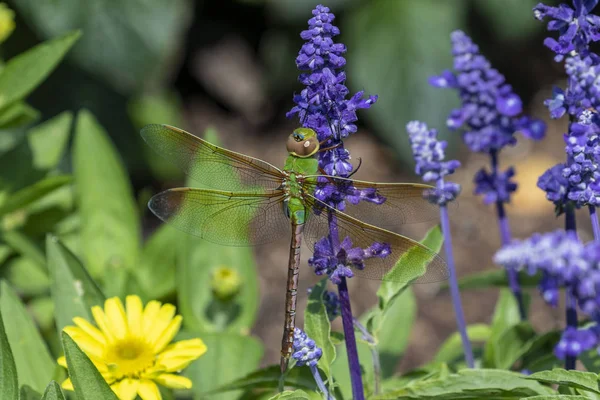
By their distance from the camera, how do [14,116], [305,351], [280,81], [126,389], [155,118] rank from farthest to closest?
[280,81], [155,118], [14,116], [126,389], [305,351]

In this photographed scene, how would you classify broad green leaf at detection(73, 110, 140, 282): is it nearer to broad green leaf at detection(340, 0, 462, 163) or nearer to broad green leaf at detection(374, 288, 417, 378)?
broad green leaf at detection(374, 288, 417, 378)

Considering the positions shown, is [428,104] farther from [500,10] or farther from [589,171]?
[589,171]

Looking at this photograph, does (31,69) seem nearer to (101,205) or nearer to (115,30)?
(101,205)

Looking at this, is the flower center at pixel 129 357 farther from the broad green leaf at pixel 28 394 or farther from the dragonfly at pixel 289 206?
the dragonfly at pixel 289 206

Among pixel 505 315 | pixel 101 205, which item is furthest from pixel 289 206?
pixel 101 205

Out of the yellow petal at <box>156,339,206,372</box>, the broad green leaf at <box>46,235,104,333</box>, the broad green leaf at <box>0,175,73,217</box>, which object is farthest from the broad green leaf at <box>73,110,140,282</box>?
the yellow petal at <box>156,339,206,372</box>

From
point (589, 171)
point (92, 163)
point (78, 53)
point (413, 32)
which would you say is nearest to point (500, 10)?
point (413, 32)

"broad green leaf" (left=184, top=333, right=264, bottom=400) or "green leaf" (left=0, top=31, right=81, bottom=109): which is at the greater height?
"green leaf" (left=0, top=31, right=81, bottom=109)

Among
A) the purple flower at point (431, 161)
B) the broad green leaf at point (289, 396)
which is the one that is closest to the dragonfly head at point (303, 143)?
the purple flower at point (431, 161)
